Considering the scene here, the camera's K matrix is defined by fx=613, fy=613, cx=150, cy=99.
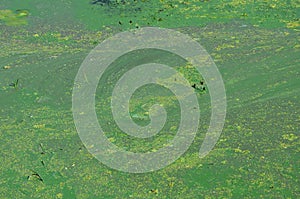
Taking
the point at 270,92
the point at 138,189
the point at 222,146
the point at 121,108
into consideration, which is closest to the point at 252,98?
the point at 270,92

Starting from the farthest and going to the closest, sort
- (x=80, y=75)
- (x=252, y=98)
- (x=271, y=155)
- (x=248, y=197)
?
(x=80, y=75)
(x=252, y=98)
(x=271, y=155)
(x=248, y=197)

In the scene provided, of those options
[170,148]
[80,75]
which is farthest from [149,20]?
[170,148]

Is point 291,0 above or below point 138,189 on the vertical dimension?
above

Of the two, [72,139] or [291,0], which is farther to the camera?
[291,0]

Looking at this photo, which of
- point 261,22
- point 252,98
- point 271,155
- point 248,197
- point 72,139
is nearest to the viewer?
point 248,197

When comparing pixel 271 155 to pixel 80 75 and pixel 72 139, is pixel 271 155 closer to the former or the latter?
pixel 72 139

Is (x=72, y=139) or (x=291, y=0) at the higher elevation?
(x=291, y=0)

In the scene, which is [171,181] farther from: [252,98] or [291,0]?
[291,0]
